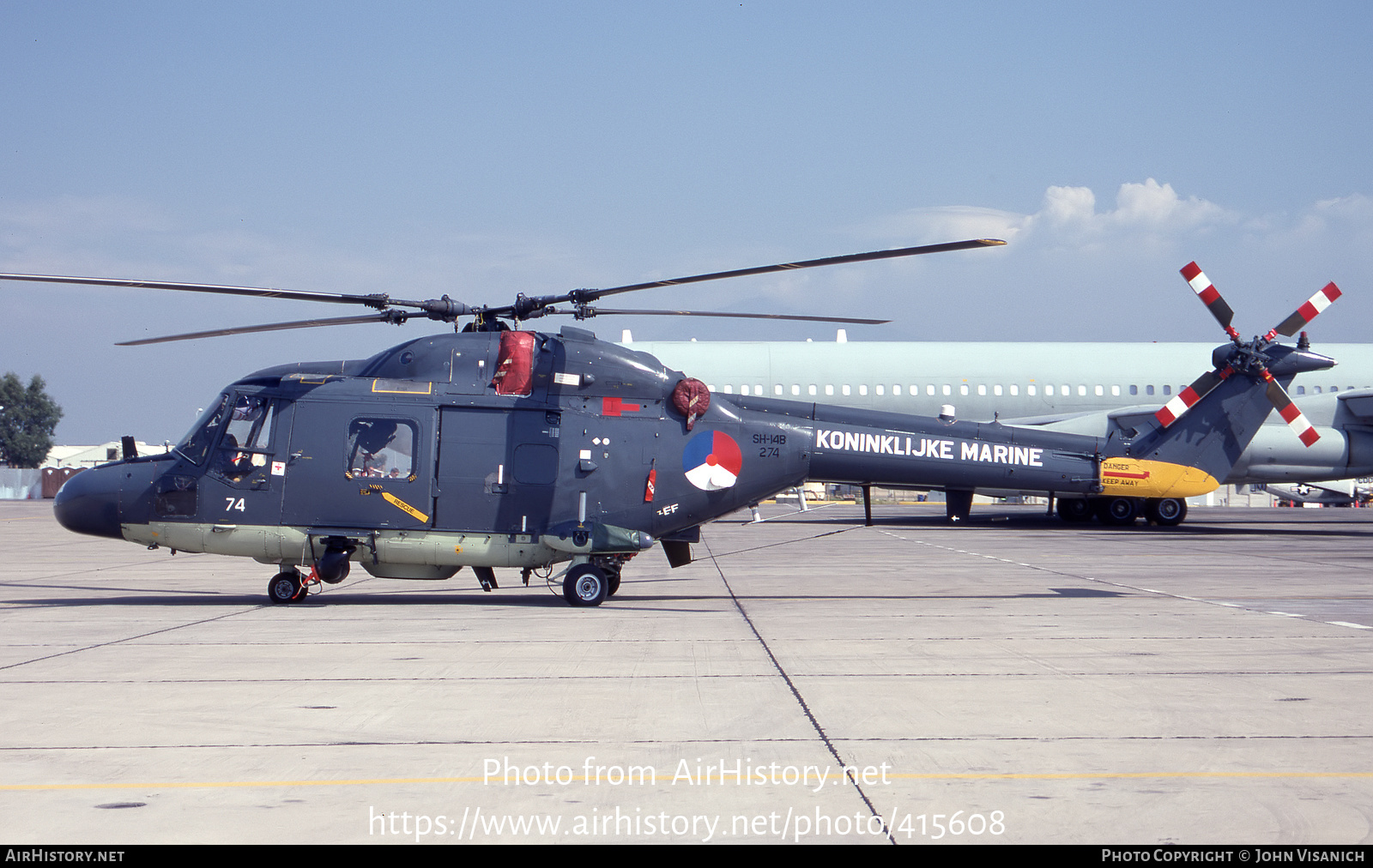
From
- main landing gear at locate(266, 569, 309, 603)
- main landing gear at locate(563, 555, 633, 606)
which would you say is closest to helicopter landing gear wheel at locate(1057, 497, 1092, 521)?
main landing gear at locate(563, 555, 633, 606)

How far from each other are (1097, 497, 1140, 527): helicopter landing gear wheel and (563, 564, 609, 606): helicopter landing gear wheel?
21.9m

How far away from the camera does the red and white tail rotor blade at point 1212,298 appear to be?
21484 millimetres

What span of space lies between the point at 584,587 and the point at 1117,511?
74.2 feet

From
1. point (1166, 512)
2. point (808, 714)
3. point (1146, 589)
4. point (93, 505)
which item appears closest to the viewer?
point (808, 714)

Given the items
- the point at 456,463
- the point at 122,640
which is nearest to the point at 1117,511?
the point at 456,463

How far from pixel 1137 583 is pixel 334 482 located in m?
11.0

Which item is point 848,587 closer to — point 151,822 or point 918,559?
point 918,559

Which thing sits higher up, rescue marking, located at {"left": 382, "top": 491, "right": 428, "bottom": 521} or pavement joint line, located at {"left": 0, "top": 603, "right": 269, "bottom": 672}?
rescue marking, located at {"left": 382, "top": 491, "right": 428, "bottom": 521}

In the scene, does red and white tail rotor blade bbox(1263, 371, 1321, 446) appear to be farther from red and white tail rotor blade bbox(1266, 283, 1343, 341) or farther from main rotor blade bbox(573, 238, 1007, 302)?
main rotor blade bbox(573, 238, 1007, 302)

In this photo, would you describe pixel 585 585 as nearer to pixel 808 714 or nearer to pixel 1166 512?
pixel 808 714

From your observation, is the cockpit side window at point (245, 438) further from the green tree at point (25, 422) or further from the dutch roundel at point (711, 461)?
the green tree at point (25, 422)

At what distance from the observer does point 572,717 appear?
6.87m

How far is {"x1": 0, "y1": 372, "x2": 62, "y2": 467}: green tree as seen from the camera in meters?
132

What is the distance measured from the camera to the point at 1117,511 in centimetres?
3141
